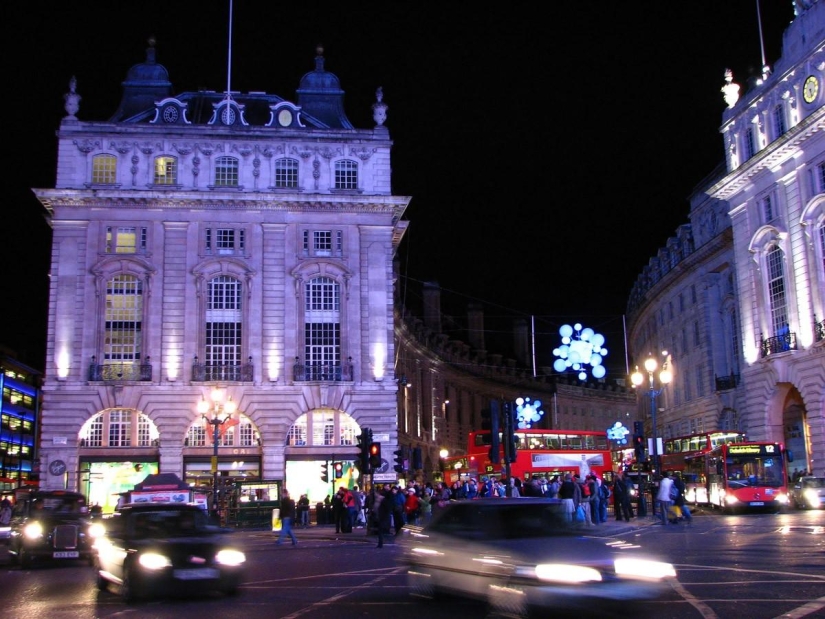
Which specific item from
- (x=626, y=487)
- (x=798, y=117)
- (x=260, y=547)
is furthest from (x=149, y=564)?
(x=798, y=117)

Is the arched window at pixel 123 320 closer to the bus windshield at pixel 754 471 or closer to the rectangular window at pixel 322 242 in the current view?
the rectangular window at pixel 322 242

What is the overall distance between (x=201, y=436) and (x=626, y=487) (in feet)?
82.8

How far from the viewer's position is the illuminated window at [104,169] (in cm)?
5203

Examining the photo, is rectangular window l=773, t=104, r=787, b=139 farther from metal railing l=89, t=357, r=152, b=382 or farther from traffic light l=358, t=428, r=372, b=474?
metal railing l=89, t=357, r=152, b=382

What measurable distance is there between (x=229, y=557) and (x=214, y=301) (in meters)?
37.5

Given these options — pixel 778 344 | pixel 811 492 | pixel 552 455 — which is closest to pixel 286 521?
pixel 552 455

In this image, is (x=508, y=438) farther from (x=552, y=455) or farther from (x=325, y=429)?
(x=325, y=429)

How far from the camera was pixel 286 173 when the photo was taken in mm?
53562

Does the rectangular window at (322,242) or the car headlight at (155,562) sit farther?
the rectangular window at (322,242)

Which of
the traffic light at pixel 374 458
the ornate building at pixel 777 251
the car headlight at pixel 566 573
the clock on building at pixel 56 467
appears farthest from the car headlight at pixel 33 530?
the ornate building at pixel 777 251

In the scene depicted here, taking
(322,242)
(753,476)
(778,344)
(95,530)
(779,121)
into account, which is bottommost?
(95,530)

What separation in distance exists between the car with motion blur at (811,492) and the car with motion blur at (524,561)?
104ft

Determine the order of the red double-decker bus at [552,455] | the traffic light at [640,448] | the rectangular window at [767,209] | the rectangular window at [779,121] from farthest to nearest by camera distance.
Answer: the rectangular window at [767,209] → the red double-decker bus at [552,455] → the rectangular window at [779,121] → the traffic light at [640,448]

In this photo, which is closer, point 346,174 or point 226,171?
point 226,171
